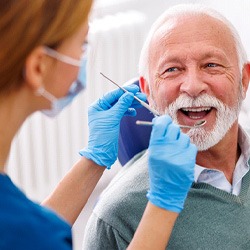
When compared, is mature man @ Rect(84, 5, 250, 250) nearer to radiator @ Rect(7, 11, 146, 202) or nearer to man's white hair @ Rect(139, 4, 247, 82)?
man's white hair @ Rect(139, 4, 247, 82)

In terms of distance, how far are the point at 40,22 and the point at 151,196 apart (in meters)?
0.51

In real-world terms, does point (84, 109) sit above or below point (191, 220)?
above

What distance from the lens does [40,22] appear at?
105 cm

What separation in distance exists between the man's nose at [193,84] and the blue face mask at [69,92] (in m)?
0.46

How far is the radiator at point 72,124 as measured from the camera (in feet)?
10.4

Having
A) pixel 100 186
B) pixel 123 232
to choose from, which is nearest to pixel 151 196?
pixel 123 232

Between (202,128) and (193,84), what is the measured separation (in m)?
0.13

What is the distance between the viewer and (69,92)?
1252mm

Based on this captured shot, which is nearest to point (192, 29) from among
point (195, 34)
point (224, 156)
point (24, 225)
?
point (195, 34)

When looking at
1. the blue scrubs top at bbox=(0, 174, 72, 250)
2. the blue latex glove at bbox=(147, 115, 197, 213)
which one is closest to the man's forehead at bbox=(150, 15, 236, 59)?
the blue latex glove at bbox=(147, 115, 197, 213)

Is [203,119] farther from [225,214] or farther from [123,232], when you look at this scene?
[123,232]

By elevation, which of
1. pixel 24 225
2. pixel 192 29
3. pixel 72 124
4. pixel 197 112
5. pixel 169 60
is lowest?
pixel 24 225

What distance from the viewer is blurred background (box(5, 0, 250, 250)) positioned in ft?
10.4

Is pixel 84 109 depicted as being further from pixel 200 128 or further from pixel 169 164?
pixel 169 164
